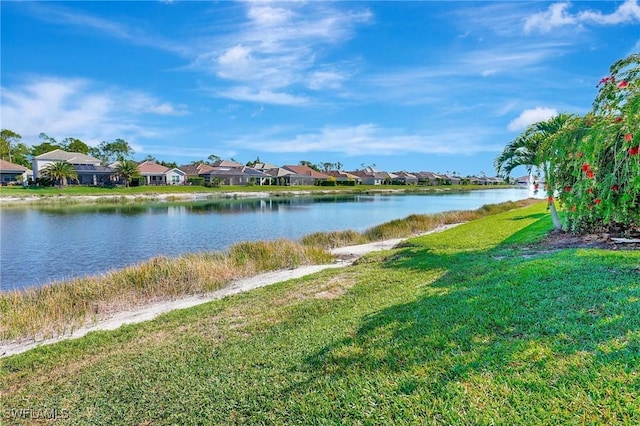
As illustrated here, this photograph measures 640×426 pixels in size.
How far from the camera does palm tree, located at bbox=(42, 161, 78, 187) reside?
61.0 metres

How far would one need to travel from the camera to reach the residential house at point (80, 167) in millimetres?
68375

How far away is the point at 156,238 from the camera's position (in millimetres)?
23656

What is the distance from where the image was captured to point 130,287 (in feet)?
36.9

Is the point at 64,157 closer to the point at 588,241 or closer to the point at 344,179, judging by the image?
the point at 344,179

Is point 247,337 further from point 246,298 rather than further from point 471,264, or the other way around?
point 471,264

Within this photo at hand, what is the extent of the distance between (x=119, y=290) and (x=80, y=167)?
233 feet

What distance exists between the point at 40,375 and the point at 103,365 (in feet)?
2.99

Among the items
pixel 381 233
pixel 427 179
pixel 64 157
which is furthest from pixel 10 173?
pixel 427 179

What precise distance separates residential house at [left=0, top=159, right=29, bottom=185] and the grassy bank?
226 ft

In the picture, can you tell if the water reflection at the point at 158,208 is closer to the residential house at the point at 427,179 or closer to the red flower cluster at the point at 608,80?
the red flower cluster at the point at 608,80

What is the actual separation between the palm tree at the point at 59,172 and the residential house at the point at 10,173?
6.25 metres

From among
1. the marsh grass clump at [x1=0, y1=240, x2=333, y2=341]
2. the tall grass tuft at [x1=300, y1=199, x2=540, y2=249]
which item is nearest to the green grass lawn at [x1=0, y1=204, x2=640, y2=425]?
the marsh grass clump at [x1=0, y1=240, x2=333, y2=341]

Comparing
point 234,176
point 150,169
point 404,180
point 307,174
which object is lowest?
point 404,180

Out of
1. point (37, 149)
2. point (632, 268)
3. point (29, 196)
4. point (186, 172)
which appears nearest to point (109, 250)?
point (632, 268)
